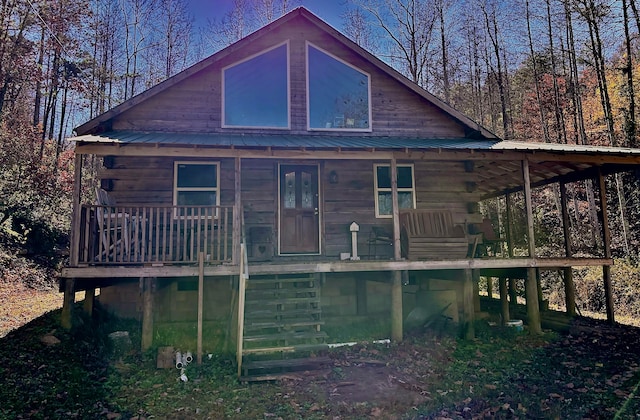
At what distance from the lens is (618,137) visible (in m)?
19.7

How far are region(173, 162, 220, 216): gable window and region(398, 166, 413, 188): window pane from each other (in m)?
4.63

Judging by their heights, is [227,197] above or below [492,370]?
above

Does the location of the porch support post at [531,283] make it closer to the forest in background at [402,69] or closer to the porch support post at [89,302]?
the forest in background at [402,69]

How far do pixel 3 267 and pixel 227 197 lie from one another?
867 centimetres

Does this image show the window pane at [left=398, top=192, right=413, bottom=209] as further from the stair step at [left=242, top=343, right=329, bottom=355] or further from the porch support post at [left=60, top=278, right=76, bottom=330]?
the porch support post at [left=60, top=278, right=76, bottom=330]

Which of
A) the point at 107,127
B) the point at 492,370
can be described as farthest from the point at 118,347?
the point at 492,370

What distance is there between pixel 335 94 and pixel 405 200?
3.41 m

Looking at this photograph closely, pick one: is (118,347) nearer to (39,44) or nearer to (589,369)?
(589,369)

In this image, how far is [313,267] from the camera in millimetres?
8367

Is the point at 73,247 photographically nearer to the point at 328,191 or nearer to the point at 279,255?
the point at 279,255

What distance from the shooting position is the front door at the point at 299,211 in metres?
10.6

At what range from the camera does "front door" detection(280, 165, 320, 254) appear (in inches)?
416

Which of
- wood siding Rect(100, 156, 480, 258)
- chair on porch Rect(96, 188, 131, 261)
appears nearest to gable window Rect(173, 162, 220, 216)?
wood siding Rect(100, 156, 480, 258)

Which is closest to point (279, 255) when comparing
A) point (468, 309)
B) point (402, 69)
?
point (468, 309)
